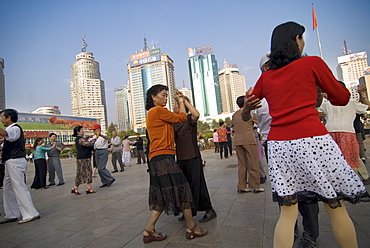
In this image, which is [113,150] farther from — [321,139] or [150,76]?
[150,76]

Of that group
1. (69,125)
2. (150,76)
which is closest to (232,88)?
(150,76)

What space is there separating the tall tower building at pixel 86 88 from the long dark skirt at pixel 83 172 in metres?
126

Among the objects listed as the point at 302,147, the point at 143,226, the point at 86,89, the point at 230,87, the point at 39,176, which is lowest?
the point at 143,226

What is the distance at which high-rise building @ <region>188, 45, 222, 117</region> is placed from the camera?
11950cm

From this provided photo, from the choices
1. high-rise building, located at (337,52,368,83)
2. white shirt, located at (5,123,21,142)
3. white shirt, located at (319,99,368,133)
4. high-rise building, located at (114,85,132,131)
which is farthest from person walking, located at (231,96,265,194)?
high-rise building, located at (114,85,132,131)

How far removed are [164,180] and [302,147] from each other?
4.66ft

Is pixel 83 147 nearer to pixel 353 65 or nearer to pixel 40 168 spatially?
pixel 40 168

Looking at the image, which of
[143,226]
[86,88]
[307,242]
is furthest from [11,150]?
[86,88]

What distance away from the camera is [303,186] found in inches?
58.0

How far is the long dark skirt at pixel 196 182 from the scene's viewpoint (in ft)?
9.00

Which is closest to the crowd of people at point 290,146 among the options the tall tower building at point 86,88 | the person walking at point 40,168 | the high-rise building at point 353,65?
the person walking at point 40,168

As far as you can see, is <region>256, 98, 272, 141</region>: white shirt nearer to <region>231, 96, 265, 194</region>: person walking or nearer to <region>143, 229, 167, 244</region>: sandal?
<region>231, 96, 265, 194</region>: person walking

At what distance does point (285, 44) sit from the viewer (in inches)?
→ 58.9

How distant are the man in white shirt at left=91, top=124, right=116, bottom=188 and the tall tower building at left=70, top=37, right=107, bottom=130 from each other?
124541 millimetres
